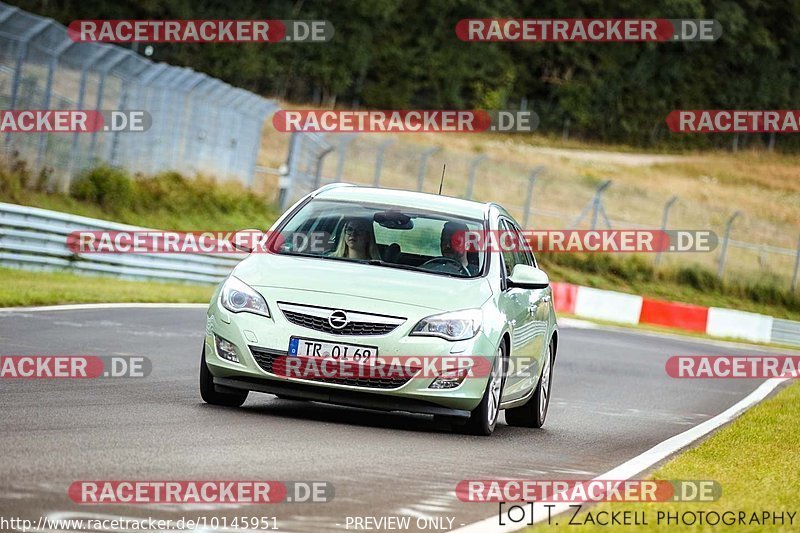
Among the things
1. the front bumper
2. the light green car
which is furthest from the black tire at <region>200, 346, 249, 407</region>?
the front bumper

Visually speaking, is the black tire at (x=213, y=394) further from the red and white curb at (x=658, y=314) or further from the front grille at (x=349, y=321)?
the red and white curb at (x=658, y=314)

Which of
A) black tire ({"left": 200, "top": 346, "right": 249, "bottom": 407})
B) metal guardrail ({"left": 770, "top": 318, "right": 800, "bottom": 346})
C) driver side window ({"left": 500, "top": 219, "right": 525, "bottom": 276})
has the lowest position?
metal guardrail ({"left": 770, "top": 318, "right": 800, "bottom": 346})

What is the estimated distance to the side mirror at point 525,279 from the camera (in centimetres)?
1098

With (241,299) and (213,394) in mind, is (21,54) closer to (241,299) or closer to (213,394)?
(213,394)

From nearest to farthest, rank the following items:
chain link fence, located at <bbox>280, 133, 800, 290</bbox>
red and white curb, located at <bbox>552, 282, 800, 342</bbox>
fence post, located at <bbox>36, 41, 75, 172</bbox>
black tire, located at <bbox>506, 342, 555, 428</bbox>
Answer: black tire, located at <bbox>506, 342, 555, 428</bbox> < fence post, located at <bbox>36, 41, 75, 172</bbox> < red and white curb, located at <bbox>552, 282, 800, 342</bbox> < chain link fence, located at <bbox>280, 133, 800, 290</bbox>

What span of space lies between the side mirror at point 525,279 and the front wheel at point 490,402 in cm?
52

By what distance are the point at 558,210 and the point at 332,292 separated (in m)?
42.6

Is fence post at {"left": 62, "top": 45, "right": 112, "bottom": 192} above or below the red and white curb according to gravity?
above

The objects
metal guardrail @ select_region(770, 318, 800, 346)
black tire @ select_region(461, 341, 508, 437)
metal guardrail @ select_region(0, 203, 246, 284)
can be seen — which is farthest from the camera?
metal guardrail @ select_region(770, 318, 800, 346)

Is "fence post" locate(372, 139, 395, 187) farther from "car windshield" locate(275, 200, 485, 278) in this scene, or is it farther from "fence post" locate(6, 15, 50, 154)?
"car windshield" locate(275, 200, 485, 278)

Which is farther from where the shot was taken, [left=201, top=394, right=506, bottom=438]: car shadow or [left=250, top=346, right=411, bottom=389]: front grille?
[left=201, top=394, right=506, bottom=438]: car shadow

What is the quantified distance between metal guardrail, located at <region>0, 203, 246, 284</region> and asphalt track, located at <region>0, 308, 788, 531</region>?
5.77 metres

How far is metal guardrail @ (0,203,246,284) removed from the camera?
71.1 ft

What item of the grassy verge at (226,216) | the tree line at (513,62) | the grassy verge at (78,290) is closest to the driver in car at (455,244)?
the grassy verge at (78,290)
